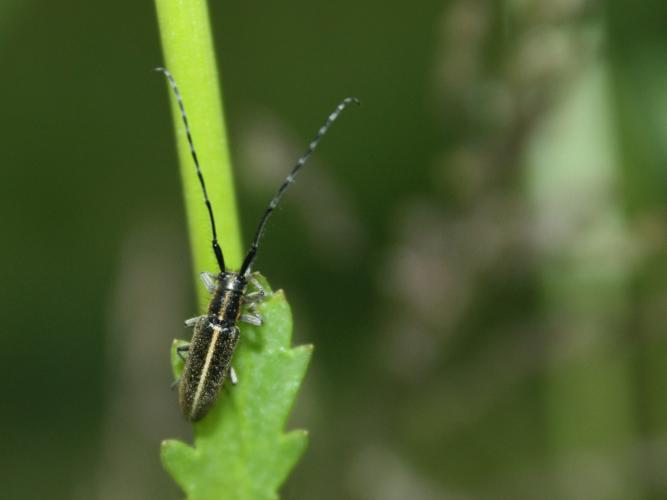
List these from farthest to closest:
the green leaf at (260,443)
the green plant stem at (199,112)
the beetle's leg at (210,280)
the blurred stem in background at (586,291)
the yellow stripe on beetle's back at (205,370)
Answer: the blurred stem in background at (586,291) < the yellow stripe on beetle's back at (205,370) < the beetle's leg at (210,280) < the green leaf at (260,443) < the green plant stem at (199,112)

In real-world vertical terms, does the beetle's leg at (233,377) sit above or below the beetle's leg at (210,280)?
below

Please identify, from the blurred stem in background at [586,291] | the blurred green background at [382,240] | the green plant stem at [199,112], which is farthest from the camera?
the blurred stem in background at [586,291]

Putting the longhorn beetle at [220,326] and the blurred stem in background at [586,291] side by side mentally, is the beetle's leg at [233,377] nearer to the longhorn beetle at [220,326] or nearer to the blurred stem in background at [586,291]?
the longhorn beetle at [220,326]

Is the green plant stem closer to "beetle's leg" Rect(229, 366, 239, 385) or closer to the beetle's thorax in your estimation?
"beetle's leg" Rect(229, 366, 239, 385)

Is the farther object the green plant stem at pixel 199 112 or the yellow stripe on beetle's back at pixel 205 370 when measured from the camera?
the yellow stripe on beetle's back at pixel 205 370

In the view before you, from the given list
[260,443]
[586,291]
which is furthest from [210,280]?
[586,291]

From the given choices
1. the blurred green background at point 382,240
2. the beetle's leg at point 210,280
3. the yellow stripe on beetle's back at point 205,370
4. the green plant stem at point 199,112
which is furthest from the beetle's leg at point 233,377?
the blurred green background at point 382,240
